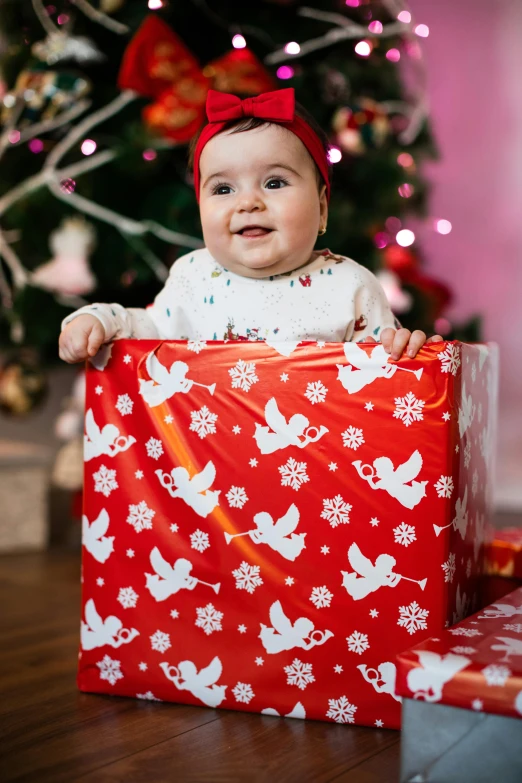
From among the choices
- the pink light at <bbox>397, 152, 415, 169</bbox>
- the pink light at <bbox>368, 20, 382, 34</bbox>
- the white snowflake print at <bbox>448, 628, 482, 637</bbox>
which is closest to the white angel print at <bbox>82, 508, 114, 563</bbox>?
the white snowflake print at <bbox>448, 628, 482, 637</bbox>

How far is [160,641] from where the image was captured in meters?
1.04

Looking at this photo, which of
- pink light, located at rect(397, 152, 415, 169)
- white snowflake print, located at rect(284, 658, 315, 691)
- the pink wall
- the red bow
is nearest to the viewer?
white snowflake print, located at rect(284, 658, 315, 691)

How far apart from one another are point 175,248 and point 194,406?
3.38ft

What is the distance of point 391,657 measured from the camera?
94 cm

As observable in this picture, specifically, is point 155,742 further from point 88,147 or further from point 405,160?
point 405,160

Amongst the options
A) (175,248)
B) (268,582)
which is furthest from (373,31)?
(268,582)

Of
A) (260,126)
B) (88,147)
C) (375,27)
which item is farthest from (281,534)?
(375,27)

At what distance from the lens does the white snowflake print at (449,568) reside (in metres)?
0.92

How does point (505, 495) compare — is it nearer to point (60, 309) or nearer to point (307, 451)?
point (60, 309)

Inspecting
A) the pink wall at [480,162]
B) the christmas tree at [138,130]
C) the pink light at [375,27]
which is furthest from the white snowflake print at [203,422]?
the pink wall at [480,162]

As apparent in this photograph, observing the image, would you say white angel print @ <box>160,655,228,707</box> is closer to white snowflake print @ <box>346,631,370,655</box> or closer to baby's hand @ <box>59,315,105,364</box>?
white snowflake print @ <box>346,631,370,655</box>

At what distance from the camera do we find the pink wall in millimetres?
2961

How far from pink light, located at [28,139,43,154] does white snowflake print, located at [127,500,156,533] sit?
1.20 meters

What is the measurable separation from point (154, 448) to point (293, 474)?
181 mm
